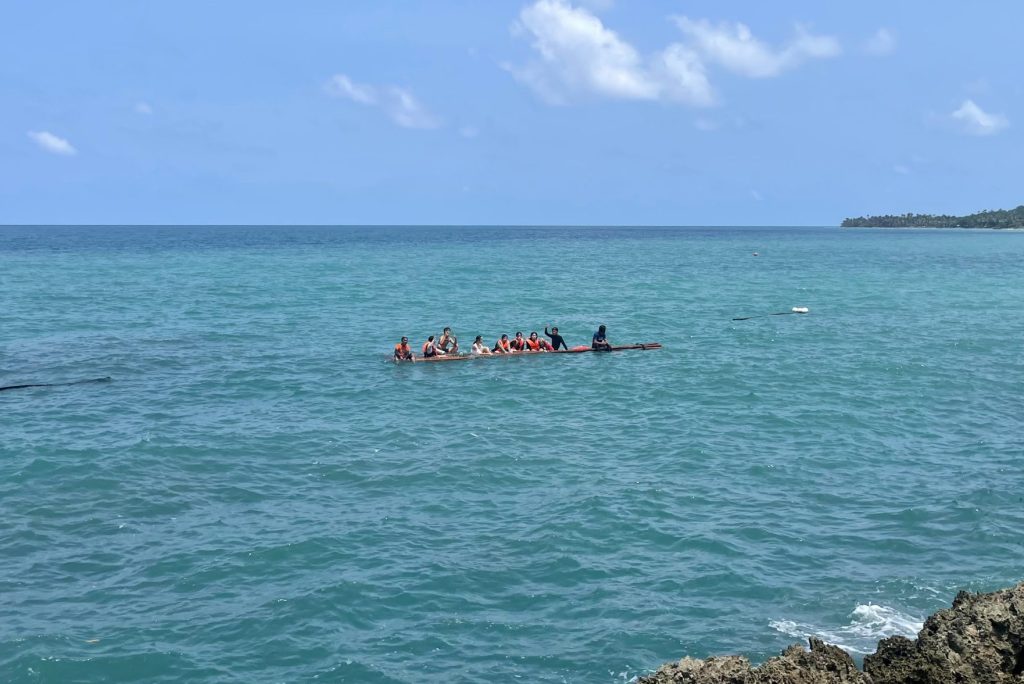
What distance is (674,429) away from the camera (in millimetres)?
26469

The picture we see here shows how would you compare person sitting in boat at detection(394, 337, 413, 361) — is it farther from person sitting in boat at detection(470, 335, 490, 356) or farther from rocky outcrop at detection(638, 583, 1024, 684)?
rocky outcrop at detection(638, 583, 1024, 684)

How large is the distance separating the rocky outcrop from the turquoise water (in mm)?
2888

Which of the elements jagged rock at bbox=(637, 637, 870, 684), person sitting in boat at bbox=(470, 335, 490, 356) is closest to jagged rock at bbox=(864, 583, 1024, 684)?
jagged rock at bbox=(637, 637, 870, 684)

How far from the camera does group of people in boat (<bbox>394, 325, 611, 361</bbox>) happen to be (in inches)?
1448

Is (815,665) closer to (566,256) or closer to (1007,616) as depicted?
(1007,616)

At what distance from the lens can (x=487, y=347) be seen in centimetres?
3925

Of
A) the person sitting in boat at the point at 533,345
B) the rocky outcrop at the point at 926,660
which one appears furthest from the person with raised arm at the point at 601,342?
the rocky outcrop at the point at 926,660

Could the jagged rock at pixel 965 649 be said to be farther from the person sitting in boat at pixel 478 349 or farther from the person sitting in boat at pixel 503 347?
the person sitting in boat at pixel 503 347

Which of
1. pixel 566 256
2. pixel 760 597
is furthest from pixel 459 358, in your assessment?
pixel 566 256

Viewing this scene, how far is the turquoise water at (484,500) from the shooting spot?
48.1ft

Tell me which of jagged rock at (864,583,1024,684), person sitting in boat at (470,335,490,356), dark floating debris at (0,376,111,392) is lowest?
dark floating debris at (0,376,111,392)

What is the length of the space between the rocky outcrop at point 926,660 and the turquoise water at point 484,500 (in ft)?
9.47

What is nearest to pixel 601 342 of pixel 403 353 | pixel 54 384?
pixel 403 353

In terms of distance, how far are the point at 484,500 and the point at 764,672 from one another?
36.4 ft
